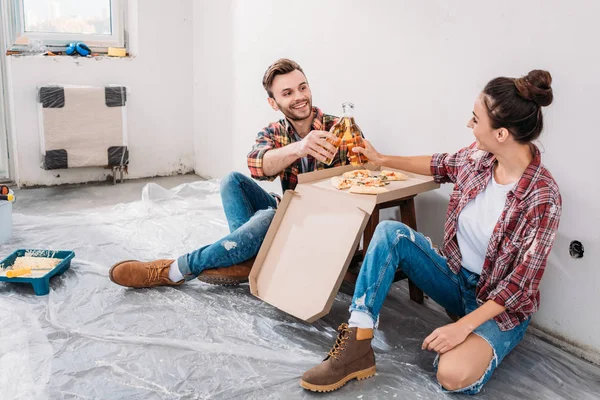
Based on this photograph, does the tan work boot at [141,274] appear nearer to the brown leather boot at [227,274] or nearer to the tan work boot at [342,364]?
the brown leather boot at [227,274]

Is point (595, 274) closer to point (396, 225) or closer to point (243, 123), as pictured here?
point (396, 225)

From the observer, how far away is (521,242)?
1532 mm

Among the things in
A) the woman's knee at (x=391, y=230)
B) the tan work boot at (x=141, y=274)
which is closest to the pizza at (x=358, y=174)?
the woman's knee at (x=391, y=230)

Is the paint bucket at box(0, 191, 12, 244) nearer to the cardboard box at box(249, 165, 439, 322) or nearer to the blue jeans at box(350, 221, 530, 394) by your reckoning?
the cardboard box at box(249, 165, 439, 322)

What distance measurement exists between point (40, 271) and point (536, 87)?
180 cm

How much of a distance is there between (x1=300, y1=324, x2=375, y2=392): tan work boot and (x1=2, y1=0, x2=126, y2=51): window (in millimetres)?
2884

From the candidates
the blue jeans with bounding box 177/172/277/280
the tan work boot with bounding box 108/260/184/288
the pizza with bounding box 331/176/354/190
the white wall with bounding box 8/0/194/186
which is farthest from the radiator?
the pizza with bounding box 331/176/354/190

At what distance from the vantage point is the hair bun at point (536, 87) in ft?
4.83

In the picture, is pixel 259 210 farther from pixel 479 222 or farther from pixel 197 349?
pixel 479 222

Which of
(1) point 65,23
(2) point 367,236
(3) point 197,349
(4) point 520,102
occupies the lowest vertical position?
(3) point 197,349

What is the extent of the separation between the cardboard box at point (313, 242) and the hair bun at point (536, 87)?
0.47 meters

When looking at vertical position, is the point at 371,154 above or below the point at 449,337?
above

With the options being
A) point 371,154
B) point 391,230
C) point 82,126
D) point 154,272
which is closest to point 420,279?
point 391,230

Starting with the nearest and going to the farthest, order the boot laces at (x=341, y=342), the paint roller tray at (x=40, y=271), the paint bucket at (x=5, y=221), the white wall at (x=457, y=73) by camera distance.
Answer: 1. the boot laces at (x=341, y=342)
2. the white wall at (x=457, y=73)
3. the paint roller tray at (x=40, y=271)
4. the paint bucket at (x=5, y=221)
